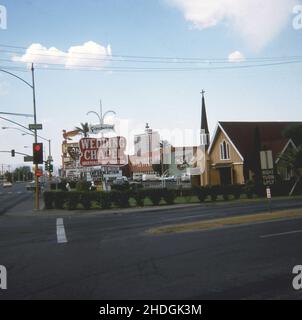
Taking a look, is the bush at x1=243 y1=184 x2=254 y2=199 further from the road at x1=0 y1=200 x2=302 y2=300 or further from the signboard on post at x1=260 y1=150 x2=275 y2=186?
the road at x1=0 y1=200 x2=302 y2=300

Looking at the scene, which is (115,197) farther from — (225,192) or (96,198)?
(225,192)

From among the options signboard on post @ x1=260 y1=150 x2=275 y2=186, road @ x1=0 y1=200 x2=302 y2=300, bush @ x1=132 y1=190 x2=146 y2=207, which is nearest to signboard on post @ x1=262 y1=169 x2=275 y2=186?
signboard on post @ x1=260 y1=150 x2=275 y2=186

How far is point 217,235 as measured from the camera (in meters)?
13.0

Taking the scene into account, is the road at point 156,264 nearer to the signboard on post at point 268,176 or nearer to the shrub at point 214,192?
the signboard on post at point 268,176

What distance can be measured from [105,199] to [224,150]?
68.1ft

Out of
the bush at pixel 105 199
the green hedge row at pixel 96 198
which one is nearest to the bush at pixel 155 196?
the green hedge row at pixel 96 198

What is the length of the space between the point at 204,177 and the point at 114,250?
38244mm

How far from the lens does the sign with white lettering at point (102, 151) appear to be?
32062 mm

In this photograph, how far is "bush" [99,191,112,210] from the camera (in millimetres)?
27859

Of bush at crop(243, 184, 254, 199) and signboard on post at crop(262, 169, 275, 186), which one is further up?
signboard on post at crop(262, 169, 275, 186)

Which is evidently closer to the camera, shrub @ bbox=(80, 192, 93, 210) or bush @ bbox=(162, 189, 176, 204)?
shrub @ bbox=(80, 192, 93, 210)

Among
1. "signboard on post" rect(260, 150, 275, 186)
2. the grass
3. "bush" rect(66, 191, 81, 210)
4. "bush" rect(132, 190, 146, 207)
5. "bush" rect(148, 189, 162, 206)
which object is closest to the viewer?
the grass

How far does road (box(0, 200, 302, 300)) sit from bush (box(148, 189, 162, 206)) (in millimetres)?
14962

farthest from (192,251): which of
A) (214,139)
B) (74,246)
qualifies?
(214,139)
